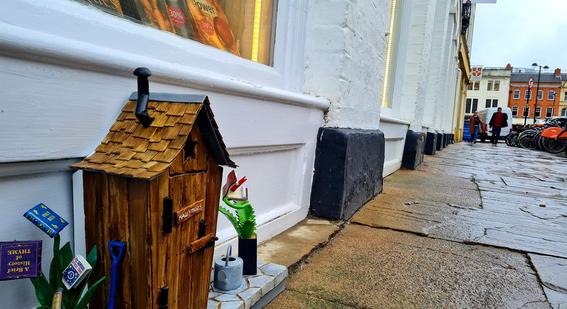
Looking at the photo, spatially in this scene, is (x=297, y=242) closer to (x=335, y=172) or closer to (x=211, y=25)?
(x=335, y=172)

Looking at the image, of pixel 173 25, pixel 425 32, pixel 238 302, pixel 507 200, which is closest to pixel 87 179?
pixel 238 302

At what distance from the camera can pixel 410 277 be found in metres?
1.78

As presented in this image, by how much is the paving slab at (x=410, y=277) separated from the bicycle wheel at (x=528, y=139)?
17259mm

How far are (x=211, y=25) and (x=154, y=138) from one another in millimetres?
1039

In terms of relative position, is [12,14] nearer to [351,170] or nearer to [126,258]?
[126,258]

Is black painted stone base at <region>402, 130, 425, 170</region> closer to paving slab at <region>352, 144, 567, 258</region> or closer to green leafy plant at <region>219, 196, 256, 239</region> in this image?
paving slab at <region>352, 144, 567, 258</region>

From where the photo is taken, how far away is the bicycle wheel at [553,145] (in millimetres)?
13772

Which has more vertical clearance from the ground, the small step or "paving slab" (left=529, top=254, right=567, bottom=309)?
the small step

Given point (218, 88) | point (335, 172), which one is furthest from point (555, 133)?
point (218, 88)

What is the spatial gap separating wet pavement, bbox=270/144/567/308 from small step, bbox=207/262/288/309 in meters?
0.06

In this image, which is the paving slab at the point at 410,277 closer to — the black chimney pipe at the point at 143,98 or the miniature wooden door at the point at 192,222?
the miniature wooden door at the point at 192,222

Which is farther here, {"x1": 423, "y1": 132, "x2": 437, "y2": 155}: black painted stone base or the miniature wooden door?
{"x1": 423, "y1": 132, "x2": 437, "y2": 155}: black painted stone base

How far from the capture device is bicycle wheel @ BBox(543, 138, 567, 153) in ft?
45.2

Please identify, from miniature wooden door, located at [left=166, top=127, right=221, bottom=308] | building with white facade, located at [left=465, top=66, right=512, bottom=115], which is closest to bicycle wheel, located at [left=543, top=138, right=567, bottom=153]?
miniature wooden door, located at [left=166, top=127, right=221, bottom=308]
